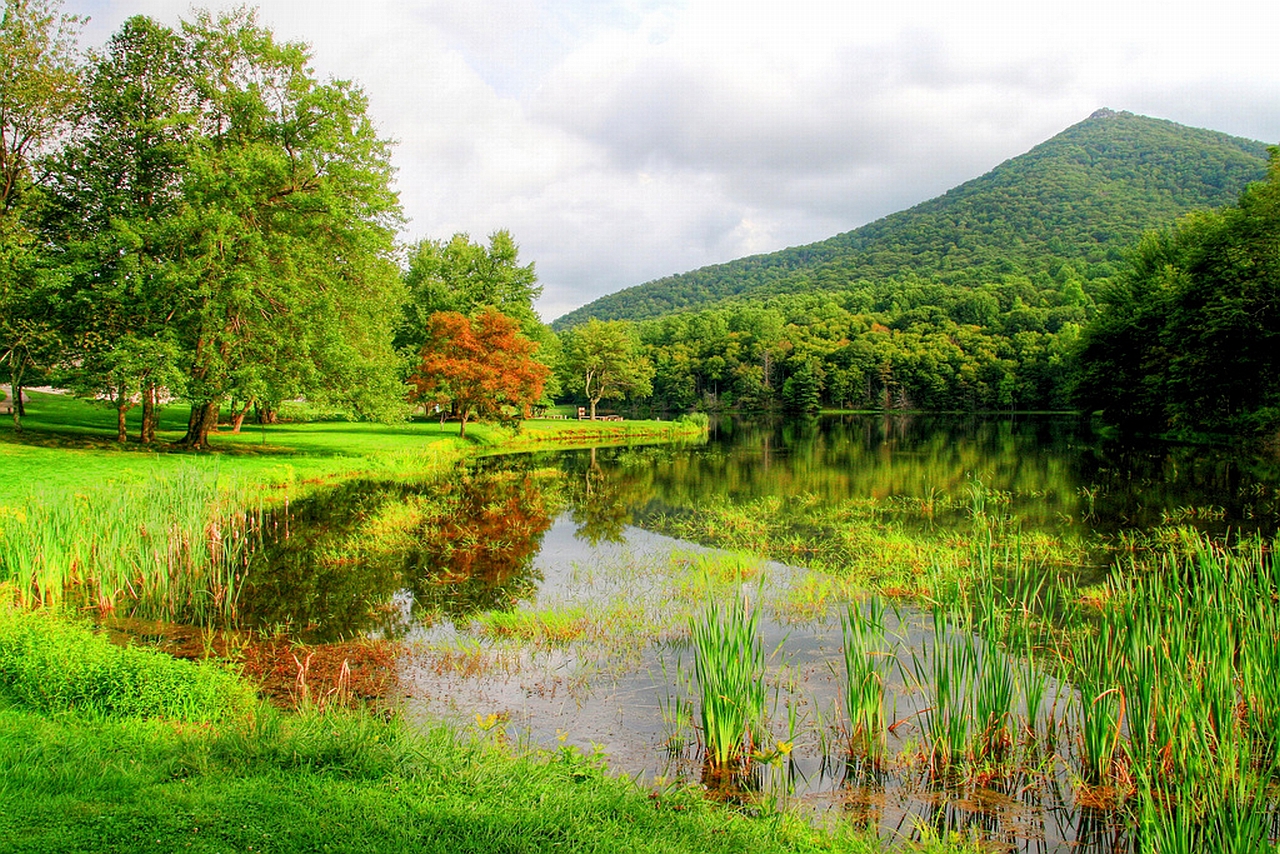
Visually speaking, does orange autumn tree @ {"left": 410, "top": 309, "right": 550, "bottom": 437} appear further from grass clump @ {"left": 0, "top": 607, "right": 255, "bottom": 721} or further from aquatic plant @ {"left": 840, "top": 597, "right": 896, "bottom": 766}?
aquatic plant @ {"left": 840, "top": 597, "right": 896, "bottom": 766}

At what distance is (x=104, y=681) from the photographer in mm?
6062

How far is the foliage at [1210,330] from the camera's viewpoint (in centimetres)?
3117

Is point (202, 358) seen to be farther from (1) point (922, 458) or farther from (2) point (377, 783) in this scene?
(1) point (922, 458)

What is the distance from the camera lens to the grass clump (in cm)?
583

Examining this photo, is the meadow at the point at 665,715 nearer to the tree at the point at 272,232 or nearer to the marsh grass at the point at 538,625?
the marsh grass at the point at 538,625

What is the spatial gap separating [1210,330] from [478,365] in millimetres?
34459

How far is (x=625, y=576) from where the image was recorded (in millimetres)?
12828

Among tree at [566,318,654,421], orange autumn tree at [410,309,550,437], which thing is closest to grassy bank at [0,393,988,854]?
orange autumn tree at [410,309,550,437]

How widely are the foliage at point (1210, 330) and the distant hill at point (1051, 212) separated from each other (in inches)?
2664

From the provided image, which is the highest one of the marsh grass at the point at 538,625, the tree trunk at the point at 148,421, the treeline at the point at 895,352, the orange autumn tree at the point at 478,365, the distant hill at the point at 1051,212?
the distant hill at the point at 1051,212

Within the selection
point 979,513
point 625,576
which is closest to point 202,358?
point 625,576

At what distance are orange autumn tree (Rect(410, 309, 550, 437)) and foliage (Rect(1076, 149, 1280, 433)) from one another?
109 feet

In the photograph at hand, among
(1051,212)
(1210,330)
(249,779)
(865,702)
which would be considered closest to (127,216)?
(249,779)

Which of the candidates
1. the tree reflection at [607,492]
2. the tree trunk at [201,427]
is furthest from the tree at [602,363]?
the tree trunk at [201,427]
